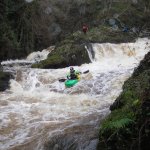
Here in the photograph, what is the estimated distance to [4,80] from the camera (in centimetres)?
1537

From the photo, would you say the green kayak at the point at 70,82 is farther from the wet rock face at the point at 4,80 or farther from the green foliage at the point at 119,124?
the green foliage at the point at 119,124

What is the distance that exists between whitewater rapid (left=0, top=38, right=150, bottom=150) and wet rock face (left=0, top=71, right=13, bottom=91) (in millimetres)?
240

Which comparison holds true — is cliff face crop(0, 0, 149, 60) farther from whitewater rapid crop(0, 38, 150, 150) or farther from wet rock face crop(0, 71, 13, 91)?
wet rock face crop(0, 71, 13, 91)

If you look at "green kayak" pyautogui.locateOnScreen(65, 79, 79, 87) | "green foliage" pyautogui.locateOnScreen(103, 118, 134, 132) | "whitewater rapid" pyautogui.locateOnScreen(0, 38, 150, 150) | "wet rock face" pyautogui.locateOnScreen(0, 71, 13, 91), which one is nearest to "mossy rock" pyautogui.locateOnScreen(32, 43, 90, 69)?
"whitewater rapid" pyautogui.locateOnScreen(0, 38, 150, 150)

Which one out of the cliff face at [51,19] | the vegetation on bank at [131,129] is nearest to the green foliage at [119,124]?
the vegetation on bank at [131,129]

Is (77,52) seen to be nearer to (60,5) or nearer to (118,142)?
(60,5)

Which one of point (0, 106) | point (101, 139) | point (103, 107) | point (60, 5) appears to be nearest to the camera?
point (101, 139)

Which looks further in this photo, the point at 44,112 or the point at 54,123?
the point at 44,112

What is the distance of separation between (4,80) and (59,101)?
13.4 ft

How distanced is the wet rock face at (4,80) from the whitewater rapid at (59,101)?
240 mm

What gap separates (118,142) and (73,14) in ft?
69.7

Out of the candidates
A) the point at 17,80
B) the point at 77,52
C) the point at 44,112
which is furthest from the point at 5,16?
the point at 44,112

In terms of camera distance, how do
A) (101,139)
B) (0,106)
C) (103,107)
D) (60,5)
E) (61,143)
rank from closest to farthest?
1. (101,139)
2. (61,143)
3. (103,107)
4. (0,106)
5. (60,5)

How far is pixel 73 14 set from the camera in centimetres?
2605
